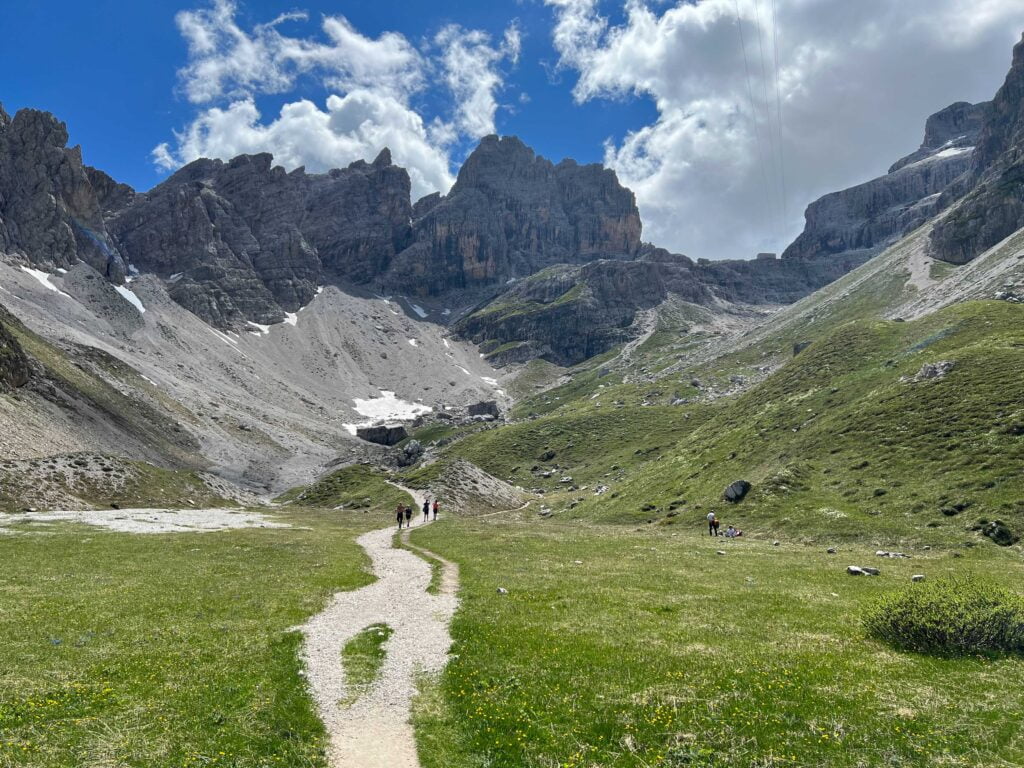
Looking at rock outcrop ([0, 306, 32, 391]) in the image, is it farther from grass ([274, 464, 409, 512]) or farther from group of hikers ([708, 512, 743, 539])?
group of hikers ([708, 512, 743, 539])

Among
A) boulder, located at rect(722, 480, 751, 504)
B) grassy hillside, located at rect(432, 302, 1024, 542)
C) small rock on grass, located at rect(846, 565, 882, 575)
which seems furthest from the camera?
boulder, located at rect(722, 480, 751, 504)

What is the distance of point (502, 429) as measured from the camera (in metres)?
151

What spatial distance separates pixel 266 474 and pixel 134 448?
105ft

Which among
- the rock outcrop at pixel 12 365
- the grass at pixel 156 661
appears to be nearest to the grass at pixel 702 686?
the grass at pixel 156 661

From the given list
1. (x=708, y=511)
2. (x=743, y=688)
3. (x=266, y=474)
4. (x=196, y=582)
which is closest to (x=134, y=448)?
(x=266, y=474)

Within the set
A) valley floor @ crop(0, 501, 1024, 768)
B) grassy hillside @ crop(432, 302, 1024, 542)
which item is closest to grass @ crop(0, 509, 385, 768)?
valley floor @ crop(0, 501, 1024, 768)

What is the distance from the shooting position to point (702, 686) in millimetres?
14914

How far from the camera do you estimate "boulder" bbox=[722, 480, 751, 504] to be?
193 ft

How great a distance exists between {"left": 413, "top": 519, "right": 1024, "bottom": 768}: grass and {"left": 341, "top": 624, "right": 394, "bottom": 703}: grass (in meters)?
2.06

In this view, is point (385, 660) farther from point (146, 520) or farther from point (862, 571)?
point (146, 520)

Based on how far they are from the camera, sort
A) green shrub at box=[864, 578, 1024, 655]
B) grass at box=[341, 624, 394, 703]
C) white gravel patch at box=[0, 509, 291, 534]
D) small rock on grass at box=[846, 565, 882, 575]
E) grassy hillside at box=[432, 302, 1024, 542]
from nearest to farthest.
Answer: grass at box=[341, 624, 394, 703] → green shrub at box=[864, 578, 1024, 655] → small rock on grass at box=[846, 565, 882, 575] → grassy hillside at box=[432, 302, 1024, 542] → white gravel patch at box=[0, 509, 291, 534]

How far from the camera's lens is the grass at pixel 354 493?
9172cm

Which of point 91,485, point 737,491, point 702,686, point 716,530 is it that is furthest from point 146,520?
point 737,491

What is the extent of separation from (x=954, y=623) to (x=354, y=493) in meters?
98.3
